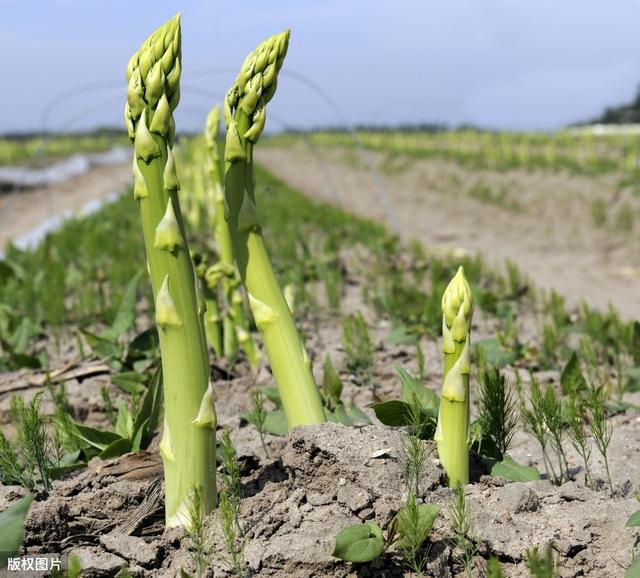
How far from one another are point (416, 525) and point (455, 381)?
36cm

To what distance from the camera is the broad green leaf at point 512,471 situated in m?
1.83

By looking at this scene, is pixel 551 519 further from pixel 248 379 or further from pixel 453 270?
pixel 453 270

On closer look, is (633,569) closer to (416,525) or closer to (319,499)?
(416,525)

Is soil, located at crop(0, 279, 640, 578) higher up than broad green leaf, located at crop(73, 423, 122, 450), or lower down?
lower down

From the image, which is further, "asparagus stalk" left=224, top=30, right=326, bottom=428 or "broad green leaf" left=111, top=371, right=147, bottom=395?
"broad green leaf" left=111, top=371, right=147, bottom=395

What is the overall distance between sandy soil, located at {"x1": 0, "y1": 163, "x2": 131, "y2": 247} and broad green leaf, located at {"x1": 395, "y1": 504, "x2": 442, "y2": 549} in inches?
438

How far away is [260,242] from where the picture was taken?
1904 millimetres

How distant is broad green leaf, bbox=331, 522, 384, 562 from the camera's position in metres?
1.51

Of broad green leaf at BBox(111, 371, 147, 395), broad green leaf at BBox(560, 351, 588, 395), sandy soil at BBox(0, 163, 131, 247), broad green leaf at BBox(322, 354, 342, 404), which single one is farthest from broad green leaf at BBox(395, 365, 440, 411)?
sandy soil at BBox(0, 163, 131, 247)

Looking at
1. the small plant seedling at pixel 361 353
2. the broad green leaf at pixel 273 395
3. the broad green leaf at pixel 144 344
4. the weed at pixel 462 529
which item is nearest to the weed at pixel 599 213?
the small plant seedling at pixel 361 353

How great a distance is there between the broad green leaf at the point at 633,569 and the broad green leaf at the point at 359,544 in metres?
0.48

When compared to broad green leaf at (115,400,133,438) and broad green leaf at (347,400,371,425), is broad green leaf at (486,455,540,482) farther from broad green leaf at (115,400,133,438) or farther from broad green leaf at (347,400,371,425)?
broad green leaf at (115,400,133,438)

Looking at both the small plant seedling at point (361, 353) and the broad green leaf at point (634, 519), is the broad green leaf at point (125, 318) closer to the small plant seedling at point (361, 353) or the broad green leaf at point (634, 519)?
the small plant seedling at point (361, 353)

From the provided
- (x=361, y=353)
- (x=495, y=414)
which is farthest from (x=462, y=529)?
(x=361, y=353)
